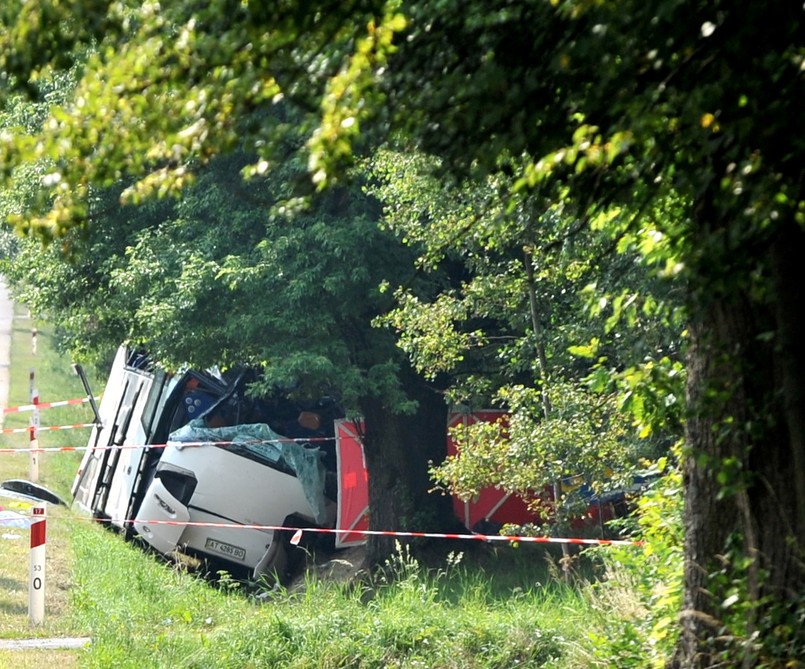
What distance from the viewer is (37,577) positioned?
10742 millimetres

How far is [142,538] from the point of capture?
55.8 feet

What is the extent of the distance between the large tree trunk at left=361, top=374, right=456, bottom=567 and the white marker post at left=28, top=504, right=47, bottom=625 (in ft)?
23.9

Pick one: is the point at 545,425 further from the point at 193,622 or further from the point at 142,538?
the point at 142,538

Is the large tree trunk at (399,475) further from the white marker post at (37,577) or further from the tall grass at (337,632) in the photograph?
the white marker post at (37,577)

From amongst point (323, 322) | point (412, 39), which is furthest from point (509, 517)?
point (412, 39)

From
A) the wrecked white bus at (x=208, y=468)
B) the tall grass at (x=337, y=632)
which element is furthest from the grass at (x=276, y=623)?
the wrecked white bus at (x=208, y=468)

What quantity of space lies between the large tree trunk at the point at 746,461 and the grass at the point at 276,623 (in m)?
2.27

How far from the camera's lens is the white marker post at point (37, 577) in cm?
1072

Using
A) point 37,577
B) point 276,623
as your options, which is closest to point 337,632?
point 276,623

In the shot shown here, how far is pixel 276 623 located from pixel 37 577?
88.6 inches

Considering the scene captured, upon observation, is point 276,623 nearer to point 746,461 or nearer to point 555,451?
point 555,451

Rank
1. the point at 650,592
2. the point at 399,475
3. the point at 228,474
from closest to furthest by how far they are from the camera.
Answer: the point at 650,592, the point at 228,474, the point at 399,475

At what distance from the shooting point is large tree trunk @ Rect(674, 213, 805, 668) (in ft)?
16.8

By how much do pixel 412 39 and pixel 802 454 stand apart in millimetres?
2138
